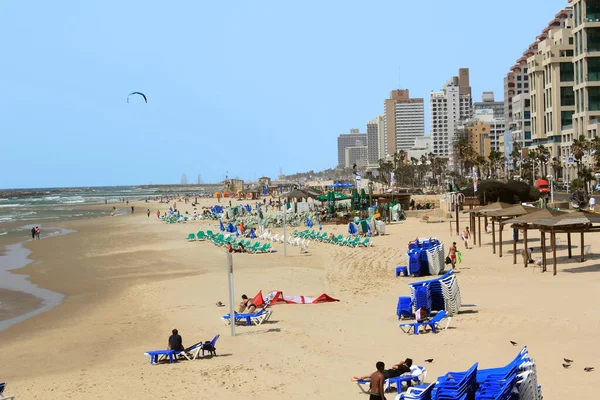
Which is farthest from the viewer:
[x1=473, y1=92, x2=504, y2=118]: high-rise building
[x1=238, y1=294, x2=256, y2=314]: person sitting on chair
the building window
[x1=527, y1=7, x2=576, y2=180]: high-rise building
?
[x1=473, y1=92, x2=504, y2=118]: high-rise building

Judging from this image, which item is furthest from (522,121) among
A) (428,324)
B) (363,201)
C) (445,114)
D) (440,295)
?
(445,114)

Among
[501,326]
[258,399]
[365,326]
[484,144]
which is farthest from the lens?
[484,144]

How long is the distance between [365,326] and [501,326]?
249cm

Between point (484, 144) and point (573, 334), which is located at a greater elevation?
point (484, 144)

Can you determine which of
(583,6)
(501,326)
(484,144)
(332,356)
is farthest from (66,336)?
(484,144)

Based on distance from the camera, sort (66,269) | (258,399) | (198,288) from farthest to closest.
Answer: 1. (66,269)
2. (198,288)
3. (258,399)

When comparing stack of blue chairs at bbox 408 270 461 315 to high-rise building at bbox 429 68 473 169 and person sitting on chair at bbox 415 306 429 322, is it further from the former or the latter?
high-rise building at bbox 429 68 473 169

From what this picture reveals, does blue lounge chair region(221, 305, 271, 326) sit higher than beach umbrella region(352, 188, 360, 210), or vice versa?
beach umbrella region(352, 188, 360, 210)

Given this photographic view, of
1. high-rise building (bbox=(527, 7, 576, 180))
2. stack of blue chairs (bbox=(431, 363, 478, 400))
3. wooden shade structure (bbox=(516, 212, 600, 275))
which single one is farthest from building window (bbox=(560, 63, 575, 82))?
stack of blue chairs (bbox=(431, 363, 478, 400))

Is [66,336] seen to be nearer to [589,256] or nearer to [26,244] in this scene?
[589,256]

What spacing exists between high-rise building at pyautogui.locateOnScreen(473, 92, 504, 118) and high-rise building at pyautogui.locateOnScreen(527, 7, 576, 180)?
103 meters

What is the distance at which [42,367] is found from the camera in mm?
12570

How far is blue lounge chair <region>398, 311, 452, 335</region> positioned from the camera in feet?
39.7

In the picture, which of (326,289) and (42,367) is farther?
(326,289)
